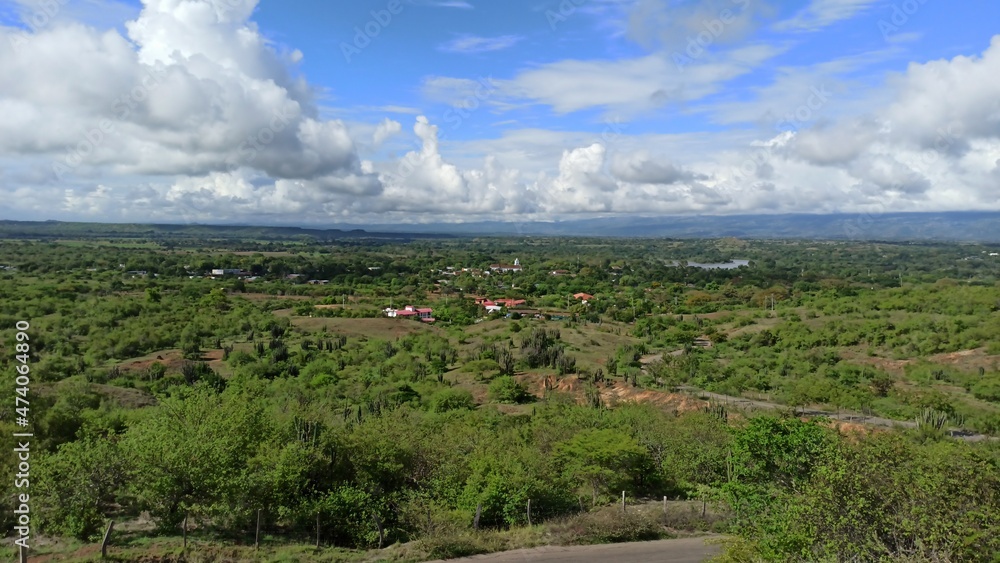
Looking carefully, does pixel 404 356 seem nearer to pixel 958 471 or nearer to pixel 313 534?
pixel 313 534

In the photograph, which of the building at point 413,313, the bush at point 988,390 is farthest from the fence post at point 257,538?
the building at point 413,313

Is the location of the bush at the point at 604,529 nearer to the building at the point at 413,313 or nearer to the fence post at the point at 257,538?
the fence post at the point at 257,538

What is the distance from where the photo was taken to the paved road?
16.4 meters

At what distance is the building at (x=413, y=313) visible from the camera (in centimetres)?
8169

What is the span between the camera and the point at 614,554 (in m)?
16.9

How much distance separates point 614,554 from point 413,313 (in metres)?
68.9

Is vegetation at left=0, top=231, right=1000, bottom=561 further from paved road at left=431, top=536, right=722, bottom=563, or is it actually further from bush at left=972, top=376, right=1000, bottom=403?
paved road at left=431, top=536, right=722, bottom=563

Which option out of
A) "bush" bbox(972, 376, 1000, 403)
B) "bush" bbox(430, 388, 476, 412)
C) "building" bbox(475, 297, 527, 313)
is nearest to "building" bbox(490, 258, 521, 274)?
"building" bbox(475, 297, 527, 313)

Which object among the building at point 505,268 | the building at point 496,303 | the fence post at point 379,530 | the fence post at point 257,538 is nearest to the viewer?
the fence post at point 257,538

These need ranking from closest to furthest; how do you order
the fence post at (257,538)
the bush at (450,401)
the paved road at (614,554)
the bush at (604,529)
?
the paved road at (614,554) < the fence post at (257,538) < the bush at (604,529) < the bush at (450,401)

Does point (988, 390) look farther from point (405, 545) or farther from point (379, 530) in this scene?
point (379, 530)

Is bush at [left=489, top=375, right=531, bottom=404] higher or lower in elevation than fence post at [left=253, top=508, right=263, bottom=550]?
lower

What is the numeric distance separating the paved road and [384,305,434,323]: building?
6389cm

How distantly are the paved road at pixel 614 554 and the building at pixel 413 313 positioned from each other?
63891mm
